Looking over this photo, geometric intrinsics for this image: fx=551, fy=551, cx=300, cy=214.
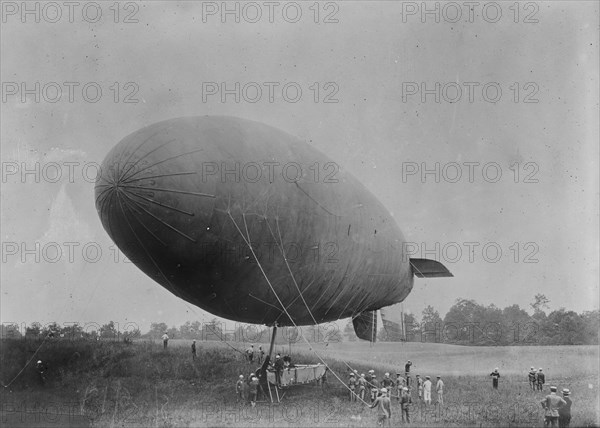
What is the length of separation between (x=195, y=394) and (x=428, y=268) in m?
7.88

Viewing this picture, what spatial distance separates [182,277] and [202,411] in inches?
133

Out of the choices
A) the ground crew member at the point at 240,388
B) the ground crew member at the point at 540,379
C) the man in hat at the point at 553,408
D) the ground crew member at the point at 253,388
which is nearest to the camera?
the man in hat at the point at 553,408

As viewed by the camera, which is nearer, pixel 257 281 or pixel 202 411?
pixel 257 281

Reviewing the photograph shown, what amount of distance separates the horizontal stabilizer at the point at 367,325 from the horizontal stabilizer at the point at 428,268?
6.31 ft

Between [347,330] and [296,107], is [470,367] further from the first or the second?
[347,330]

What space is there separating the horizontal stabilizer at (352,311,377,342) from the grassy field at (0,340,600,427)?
184 cm

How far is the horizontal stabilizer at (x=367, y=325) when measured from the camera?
56.9ft

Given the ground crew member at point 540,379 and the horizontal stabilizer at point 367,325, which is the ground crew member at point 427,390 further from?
the ground crew member at point 540,379

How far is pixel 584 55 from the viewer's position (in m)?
10.8

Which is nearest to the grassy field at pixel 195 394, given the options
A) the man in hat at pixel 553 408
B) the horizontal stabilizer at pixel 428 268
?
the man in hat at pixel 553 408

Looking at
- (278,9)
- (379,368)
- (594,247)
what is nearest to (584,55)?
(594,247)

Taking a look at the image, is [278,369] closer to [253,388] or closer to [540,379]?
[253,388]

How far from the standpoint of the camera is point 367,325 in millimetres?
17516

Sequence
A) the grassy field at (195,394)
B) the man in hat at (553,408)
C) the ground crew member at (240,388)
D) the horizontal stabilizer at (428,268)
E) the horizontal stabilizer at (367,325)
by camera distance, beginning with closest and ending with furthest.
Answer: the man in hat at (553,408) → the grassy field at (195,394) → the ground crew member at (240,388) → the horizontal stabilizer at (428,268) → the horizontal stabilizer at (367,325)
